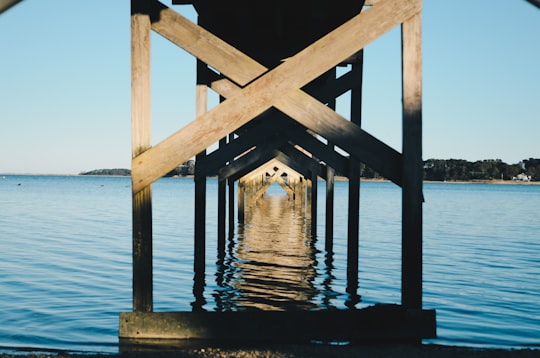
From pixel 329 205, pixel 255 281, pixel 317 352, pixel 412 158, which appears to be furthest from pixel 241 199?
pixel 317 352

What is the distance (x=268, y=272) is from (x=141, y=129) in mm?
5516

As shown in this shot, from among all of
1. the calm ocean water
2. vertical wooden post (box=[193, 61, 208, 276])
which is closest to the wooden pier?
the calm ocean water

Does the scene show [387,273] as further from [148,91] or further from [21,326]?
[148,91]

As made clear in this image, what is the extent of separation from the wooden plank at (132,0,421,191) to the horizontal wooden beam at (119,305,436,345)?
103 cm

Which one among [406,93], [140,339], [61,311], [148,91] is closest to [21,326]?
[61,311]

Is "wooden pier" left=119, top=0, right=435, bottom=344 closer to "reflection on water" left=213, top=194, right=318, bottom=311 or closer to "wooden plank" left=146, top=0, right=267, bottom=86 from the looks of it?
"wooden plank" left=146, top=0, right=267, bottom=86

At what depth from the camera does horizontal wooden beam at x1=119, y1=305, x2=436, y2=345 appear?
14.3 feet

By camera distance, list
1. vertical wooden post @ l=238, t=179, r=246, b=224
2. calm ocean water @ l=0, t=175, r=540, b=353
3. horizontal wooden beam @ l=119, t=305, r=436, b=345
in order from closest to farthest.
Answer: horizontal wooden beam @ l=119, t=305, r=436, b=345 → calm ocean water @ l=0, t=175, r=540, b=353 → vertical wooden post @ l=238, t=179, r=246, b=224

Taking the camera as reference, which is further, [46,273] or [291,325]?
[46,273]

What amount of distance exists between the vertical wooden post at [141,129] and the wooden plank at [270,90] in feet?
0.54

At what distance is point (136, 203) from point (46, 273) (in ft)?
20.8

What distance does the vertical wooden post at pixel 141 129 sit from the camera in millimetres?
4426

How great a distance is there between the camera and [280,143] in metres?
11.0

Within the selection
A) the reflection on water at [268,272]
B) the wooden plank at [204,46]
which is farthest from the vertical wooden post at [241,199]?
the wooden plank at [204,46]
